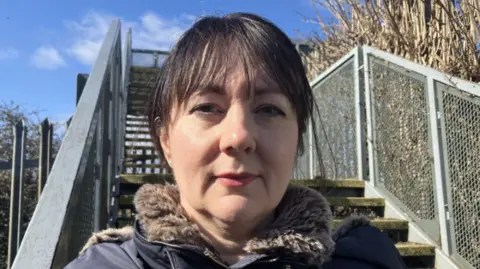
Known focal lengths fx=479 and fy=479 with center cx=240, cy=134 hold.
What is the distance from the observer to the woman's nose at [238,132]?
102cm

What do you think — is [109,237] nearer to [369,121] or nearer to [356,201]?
[356,201]

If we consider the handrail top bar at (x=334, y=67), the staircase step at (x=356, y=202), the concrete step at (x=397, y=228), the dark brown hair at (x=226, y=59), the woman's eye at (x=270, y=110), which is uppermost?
the handrail top bar at (x=334, y=67)

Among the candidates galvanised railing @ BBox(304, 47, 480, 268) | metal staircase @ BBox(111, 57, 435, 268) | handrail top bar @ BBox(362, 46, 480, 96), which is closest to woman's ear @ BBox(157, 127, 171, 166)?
galvanised railing @ BBox(304, 47, 480, 268)

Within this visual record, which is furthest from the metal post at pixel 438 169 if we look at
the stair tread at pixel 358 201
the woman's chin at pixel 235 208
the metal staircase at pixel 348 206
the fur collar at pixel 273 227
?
the woman's chin at pixel 235 208

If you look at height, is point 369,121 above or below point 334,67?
below

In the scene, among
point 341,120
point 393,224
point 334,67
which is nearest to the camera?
point 393,224

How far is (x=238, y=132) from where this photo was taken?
3.36ft

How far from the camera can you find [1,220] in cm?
611

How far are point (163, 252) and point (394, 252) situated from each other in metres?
0.63

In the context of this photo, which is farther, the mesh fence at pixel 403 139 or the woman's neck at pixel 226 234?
the mesh fence at pixel 403 139

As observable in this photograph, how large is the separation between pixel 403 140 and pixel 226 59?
3191 millimetres

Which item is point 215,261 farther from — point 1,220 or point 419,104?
Result: point 1,220

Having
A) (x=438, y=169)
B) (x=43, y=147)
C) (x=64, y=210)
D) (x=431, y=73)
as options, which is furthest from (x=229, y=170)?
(x=43, y=147)

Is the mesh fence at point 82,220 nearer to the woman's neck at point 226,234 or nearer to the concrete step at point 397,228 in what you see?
the woman's neck at point 226,234
